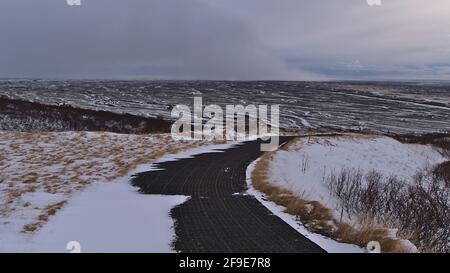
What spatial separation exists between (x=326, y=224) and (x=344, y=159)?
705 inches

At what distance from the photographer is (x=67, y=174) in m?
14.0


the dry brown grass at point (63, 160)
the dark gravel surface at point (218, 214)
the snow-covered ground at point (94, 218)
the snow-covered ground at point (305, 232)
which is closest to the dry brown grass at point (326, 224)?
the snow-covered ground at point (305, 232)

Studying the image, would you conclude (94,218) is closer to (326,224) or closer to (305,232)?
(305,232)

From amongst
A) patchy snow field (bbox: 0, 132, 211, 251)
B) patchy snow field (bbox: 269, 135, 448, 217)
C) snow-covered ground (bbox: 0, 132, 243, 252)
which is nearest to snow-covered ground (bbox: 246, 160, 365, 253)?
snow-covered ground (bbox: 0, 132, 243, 252)

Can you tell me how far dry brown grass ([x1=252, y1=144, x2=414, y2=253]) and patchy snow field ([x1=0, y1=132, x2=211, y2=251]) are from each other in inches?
112

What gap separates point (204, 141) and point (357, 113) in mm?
56190

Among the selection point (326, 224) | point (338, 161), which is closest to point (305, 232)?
point (326, 224)

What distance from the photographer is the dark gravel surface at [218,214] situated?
293 inches

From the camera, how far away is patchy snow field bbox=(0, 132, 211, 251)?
9.10 m

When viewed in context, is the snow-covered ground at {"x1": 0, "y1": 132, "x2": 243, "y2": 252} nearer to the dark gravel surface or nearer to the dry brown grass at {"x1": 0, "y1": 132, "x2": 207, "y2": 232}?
the dry brown grass at {"x1": 0, "y1": 132, "x2": 207, "y2": 232}

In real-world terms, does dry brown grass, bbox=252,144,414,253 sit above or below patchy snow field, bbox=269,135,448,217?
above

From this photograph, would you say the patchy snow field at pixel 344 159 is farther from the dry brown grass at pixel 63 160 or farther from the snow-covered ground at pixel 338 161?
the dry brown grass at pixel 63 160

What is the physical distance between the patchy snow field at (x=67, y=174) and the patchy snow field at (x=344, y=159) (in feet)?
18.0
